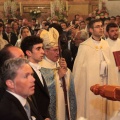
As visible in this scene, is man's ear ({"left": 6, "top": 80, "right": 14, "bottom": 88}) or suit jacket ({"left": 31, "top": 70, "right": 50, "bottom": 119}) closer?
man's ear ({"left": 6, "top": 80, "right": 14, "bottom": 88})

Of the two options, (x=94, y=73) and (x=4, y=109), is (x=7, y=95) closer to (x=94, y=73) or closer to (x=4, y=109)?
(x=4, y=109)

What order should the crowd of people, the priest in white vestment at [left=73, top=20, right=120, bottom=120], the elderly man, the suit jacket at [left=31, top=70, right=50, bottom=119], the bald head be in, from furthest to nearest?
the priest in white vestment at [left=73, top=20, right=120, bottom=120], the elderly man, the suit jacket at [left=31, top=70, right=50, bottom=119], the bald head, the crowd of people

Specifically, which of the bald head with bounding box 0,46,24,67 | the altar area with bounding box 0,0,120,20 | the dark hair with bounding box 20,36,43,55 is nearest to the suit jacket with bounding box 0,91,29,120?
the bald head with bounding box 0,46,24,67

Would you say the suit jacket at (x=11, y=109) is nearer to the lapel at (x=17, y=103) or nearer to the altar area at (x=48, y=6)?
the lapel at (x=17, y=103)

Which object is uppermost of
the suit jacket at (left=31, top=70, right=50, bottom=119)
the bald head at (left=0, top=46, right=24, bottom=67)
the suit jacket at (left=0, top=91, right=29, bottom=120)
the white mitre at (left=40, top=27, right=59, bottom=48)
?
the bald head at (left=0, top=46, right=24, bottom=67)

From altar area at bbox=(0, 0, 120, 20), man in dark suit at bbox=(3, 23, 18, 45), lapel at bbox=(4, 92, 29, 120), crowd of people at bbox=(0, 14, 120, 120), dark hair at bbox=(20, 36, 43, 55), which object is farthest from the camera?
altar area at bbox=(0, 0, 120, 20)

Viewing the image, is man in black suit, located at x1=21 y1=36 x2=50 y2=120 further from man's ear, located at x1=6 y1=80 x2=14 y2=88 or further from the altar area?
the altar area

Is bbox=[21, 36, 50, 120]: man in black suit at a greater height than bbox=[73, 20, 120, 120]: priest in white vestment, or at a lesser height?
greater

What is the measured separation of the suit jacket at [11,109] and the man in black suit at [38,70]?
1240 mm

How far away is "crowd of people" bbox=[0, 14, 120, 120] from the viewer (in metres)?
2.81

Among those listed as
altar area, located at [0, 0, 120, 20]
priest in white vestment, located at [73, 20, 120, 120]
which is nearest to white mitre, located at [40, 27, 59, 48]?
priest in white vestment, located at [73, 20, 120, 120]

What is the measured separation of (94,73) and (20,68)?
13.1 feet

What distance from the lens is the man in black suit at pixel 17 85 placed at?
268cm

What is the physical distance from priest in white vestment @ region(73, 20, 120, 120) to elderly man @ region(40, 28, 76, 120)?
5.49 ft
